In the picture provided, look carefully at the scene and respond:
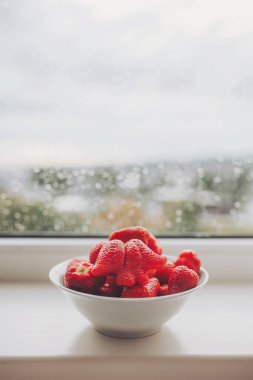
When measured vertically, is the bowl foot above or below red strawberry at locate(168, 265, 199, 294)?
below

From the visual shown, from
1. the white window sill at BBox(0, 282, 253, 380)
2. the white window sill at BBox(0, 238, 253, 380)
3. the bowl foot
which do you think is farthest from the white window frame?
the bowl foot

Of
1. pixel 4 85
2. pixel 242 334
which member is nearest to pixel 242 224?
pixel 242 334

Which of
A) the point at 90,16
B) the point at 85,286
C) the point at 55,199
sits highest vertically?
the point at 90,16

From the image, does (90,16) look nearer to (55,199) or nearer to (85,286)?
(55,199)

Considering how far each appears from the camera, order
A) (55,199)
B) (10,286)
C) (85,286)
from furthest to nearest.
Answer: (55,199), (10,286), (85,286)

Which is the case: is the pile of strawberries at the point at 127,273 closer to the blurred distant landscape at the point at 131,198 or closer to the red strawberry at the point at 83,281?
the red strawberry at the point at 83,281

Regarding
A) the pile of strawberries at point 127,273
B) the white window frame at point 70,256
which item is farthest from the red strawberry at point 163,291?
the white window frame at point 70,256

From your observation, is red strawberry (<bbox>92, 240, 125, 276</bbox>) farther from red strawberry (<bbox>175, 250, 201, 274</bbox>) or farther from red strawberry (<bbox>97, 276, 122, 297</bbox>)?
red strawberry (<bbox>175, 250, 201, 274</bbox>)
